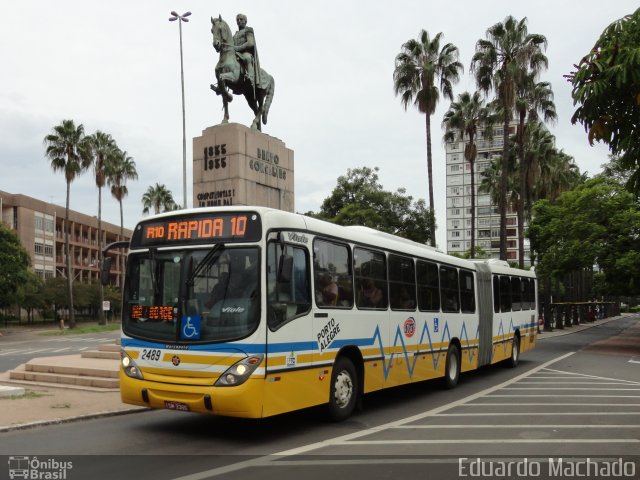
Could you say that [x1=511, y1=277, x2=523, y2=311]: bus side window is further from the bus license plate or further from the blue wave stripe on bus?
the bus license plate

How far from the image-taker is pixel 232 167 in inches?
683

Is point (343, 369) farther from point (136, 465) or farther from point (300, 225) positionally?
point (136, 465)

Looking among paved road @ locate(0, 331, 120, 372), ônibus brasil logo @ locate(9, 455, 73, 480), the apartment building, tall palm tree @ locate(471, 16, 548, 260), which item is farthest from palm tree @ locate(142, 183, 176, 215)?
ônibus brasil logo @ locate(9, 455, 73, 480)

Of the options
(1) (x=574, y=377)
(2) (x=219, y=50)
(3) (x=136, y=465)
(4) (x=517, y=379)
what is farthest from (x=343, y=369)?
(2) (x=219, y=50)

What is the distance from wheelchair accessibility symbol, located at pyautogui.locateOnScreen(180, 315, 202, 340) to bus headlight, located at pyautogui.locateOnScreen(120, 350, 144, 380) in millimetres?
945

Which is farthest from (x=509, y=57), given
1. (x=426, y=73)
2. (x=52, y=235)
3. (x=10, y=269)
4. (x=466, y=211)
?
(x=466, y=211)

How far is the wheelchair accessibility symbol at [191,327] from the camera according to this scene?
8320mm

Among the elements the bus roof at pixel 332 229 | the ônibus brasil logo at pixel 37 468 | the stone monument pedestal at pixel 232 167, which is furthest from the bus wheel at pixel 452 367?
the ônibus brasil logo at pixel 37 468

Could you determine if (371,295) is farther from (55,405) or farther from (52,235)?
(52,235)

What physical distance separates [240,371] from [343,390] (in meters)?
2.36

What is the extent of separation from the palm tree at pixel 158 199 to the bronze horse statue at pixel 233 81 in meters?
55.9

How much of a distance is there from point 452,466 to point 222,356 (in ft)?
9.91

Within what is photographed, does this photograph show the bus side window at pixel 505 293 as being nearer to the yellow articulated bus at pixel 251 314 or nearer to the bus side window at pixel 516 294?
the bus side window at pixel 516 294

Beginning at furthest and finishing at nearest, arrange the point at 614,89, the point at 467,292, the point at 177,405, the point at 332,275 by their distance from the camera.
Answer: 1. the point at 467,292
2. the point at 332,275
3. the point at 177,405
4. the point at 614,89
